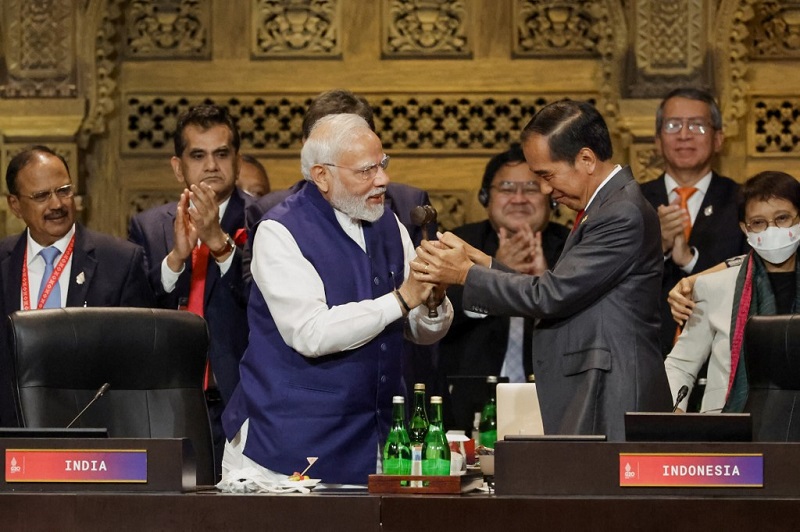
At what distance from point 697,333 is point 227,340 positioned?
4.81ft

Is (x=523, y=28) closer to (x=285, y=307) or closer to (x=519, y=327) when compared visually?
(x=519, y=327)

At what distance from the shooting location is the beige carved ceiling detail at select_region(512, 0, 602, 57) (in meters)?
5.75

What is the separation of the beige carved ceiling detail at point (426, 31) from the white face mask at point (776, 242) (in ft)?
6.18

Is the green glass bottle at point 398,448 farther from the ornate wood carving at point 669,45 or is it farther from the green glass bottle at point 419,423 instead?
the ornate wood carving at point 669,45

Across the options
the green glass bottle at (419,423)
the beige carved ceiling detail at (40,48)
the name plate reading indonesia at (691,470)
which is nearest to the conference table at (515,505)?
the name plate reading indonesia at (691,470)

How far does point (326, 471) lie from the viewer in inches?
133

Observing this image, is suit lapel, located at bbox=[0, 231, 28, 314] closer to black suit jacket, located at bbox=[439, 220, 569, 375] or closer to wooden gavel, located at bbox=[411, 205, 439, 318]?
black suit jacket, located at bbox=[439, 220, 569, 375]

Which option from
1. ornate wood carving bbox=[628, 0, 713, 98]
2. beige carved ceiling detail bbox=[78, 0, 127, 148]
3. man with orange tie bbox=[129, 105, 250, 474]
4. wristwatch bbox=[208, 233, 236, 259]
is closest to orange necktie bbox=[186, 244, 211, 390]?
man with orange tie bbox=[129, 105, 250, 474]

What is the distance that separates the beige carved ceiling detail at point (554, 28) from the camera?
5746 millimetres

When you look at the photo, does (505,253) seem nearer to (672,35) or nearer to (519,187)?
(519,187)

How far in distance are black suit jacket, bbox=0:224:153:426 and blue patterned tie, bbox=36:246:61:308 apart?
47 mm

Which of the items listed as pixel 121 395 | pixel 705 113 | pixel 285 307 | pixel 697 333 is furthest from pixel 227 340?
pixel 705 113

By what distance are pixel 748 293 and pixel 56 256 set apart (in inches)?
85.9

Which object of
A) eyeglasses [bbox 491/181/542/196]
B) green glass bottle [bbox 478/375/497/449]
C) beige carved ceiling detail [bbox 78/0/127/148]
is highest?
beige carved ceiling detail [bbox 78/0/127/148]
